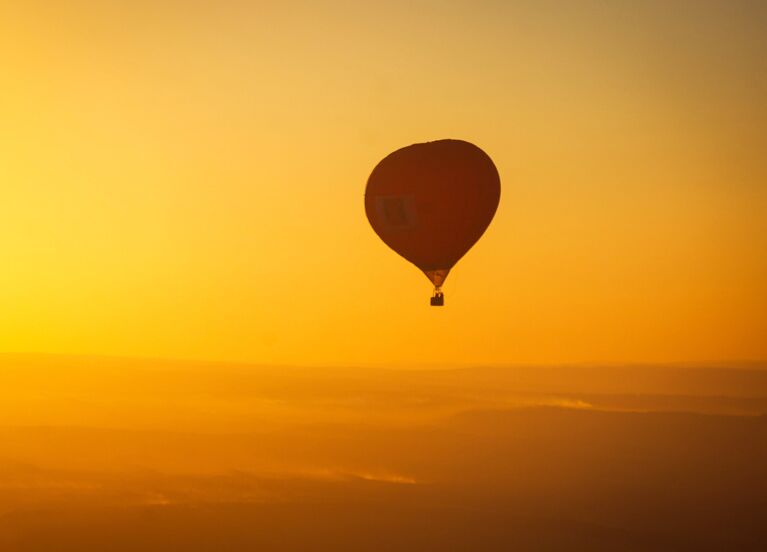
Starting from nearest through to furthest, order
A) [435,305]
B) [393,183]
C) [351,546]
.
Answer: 1. [435,305]
2. [393,183]
3. [351,546]

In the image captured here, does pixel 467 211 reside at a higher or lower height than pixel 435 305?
higher

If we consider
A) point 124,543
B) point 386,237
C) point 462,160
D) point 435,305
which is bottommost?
point 124,543

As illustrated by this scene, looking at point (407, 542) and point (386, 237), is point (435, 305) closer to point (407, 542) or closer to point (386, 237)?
point (386, 237)

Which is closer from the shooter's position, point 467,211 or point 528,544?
point 467,211

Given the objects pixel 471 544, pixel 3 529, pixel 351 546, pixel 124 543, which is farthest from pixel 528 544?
pixel 3 529

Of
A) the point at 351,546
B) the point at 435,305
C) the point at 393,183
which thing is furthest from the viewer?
the point at 351,546
